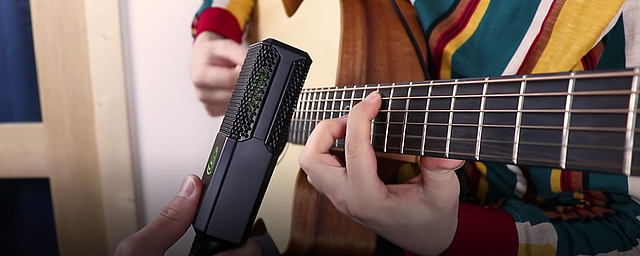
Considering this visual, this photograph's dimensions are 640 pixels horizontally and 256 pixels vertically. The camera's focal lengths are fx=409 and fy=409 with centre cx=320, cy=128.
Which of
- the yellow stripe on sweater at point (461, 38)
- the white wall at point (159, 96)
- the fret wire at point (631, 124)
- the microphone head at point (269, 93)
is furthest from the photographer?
the white wall at point (159, 96)

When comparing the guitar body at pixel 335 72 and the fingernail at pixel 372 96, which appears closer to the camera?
the fingernail at pixel 372 96

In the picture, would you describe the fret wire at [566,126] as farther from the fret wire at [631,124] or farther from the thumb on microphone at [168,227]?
the thumb on microphone at [168,227]

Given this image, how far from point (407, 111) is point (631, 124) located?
0.15 meters

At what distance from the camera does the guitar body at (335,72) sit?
0.46 m

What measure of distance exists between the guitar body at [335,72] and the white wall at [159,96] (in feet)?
0.61

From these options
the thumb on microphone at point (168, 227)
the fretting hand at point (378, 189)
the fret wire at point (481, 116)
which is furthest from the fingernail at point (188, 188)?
the fret wire at point (481, 116)

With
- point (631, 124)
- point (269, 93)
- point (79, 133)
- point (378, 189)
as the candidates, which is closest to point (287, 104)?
point (269, 93)

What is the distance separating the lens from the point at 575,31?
37 cm

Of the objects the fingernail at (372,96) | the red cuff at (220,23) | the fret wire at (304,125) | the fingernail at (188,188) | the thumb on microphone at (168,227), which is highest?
the red cuff at (220,23)

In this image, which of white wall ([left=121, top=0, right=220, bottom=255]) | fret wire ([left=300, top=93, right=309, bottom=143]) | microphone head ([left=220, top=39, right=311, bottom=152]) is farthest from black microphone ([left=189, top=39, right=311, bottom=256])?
white wall ([left=121, top=0, right=220, bottom=255])

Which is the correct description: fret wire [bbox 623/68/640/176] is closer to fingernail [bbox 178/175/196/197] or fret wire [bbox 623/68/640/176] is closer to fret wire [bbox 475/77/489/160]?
fret wire [bbox 475/77/489/160]

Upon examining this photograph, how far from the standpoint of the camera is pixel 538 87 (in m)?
0.23

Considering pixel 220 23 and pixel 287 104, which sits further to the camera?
pixel 220 23

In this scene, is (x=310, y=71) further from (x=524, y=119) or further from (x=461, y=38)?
(x=524, y=119)
